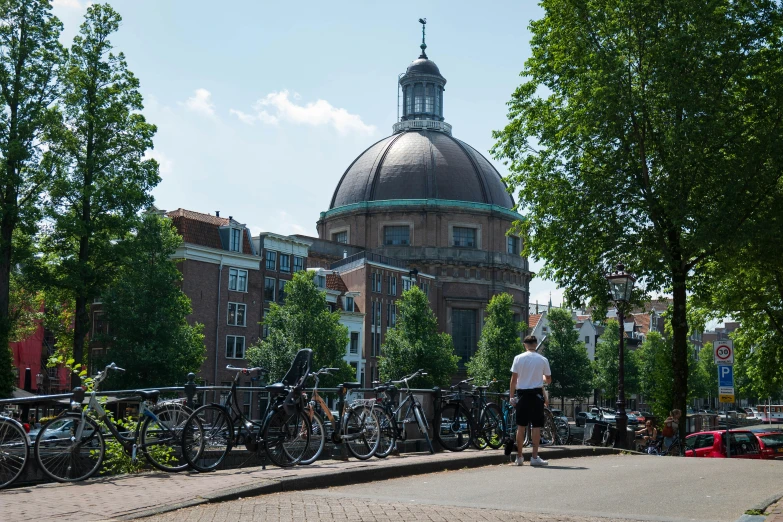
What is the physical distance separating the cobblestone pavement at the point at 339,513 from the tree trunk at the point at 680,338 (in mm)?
17959

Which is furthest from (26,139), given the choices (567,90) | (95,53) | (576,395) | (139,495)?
(576,395)

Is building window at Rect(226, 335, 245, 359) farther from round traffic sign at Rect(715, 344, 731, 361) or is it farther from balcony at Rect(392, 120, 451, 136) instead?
balcony at Rect(392, 120, 451, 136)

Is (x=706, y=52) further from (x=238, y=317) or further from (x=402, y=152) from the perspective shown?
(x=402, y=152)

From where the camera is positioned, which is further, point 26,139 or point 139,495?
point 26,139

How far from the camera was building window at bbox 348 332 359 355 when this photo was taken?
7400cm

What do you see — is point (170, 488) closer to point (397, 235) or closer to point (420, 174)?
point (397, 235)

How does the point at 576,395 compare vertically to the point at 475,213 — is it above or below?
below

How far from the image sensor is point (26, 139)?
34.5 metres

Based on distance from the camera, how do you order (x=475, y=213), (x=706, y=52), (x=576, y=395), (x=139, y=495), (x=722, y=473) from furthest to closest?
1. (x=475, y=213)
2. (x=576, y=395)
3. (x=706, y=52)
4. (x=722, y=473)
5. (x=139, y=495)

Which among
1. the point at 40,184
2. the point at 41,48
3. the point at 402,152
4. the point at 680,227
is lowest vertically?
the point at 680,227

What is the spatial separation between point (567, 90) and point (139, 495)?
2007cm

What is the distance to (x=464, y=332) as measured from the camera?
94062mm

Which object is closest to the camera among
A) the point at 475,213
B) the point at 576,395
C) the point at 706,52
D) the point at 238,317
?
the point at 706,52

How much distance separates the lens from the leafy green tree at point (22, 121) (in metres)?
33.7
